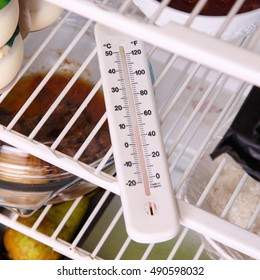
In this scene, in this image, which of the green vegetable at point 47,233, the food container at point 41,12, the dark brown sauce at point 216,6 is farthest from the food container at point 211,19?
the green vegetable at point 47,233

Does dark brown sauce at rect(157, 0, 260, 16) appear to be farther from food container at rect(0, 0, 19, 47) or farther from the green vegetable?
the green vegetable

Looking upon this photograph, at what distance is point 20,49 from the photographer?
2.24 feet

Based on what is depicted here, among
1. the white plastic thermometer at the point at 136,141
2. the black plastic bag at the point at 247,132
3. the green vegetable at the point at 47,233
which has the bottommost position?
the green vegetable at the point at 47,233

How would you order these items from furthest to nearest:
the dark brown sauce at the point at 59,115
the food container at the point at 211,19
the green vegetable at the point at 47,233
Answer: the green vegetable at the point at 47,233
the dark brown sauce at the point at 59,115
the food container at the point at 211,19

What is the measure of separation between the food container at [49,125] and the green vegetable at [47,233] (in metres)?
0.12

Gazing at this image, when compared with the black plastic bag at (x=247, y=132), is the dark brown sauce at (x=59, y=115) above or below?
below

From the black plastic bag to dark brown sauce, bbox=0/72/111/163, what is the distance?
0.89 feet

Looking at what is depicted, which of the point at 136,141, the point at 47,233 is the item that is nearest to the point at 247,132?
the point at 136,141

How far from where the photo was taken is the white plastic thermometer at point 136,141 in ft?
2.09

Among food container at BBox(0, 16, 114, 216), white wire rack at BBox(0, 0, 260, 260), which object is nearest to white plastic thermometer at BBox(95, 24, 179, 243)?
white wire rack at BBox(0, 0, 260, 260)

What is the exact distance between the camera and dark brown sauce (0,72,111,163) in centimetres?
82

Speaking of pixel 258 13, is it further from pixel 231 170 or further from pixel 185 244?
pixel 185 244

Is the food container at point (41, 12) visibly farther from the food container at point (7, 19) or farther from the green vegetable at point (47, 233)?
the green vegetable at point (47, 233)
